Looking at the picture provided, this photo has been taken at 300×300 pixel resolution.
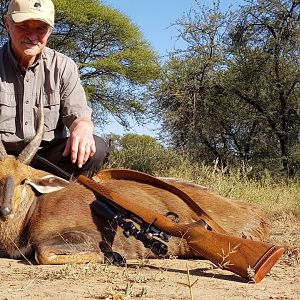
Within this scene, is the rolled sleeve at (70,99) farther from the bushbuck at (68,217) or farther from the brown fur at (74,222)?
the brown fur at (74,222)

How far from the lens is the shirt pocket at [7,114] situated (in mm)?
5191

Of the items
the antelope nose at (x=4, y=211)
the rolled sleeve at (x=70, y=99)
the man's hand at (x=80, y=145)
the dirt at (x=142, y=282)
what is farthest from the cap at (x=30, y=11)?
the dirt at (x=142, y=282)

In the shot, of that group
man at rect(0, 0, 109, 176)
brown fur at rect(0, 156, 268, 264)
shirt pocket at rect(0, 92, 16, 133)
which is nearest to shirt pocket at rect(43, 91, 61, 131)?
man at rect(0, 0, 109, 176)

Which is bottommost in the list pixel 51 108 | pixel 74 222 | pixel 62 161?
pixel 74 222

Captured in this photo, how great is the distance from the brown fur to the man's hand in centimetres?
22

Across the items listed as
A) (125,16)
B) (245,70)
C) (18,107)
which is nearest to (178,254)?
(18,107)

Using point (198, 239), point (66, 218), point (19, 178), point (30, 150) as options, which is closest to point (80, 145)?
point (30, 150)

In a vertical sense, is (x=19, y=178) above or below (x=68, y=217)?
above

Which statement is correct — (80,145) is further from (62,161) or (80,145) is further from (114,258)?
(114,258)

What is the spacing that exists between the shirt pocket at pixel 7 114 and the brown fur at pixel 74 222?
2.25 feet

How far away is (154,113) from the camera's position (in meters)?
17.9

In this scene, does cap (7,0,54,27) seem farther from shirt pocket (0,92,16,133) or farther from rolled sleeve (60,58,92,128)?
shirt pocket (0,92,16,133)

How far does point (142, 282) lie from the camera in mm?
3258

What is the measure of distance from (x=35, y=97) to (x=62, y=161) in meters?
0.59
